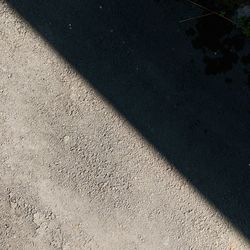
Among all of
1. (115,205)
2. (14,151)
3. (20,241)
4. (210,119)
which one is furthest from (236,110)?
(20,241)

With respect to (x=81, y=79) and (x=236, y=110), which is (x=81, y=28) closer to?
(x=81, y=79)

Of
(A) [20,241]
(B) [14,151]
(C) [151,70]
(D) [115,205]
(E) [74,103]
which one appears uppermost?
(C) [151,70]

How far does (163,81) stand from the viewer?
4133mm

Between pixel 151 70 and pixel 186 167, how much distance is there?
1.05 m

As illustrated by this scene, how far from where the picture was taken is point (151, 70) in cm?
412

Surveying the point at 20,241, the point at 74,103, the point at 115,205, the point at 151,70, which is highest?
the point at 151,70

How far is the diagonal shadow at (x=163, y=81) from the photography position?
4.07 m

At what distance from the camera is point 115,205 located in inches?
164

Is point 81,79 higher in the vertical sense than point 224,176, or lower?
higher

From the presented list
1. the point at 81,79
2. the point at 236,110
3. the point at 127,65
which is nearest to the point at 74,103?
the point at 81,79

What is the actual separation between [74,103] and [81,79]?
0.25 metres

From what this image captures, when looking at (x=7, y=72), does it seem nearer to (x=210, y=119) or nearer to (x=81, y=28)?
(x=81, y=28)

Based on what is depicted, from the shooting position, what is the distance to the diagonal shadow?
4.07m

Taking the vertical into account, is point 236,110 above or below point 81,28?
below
